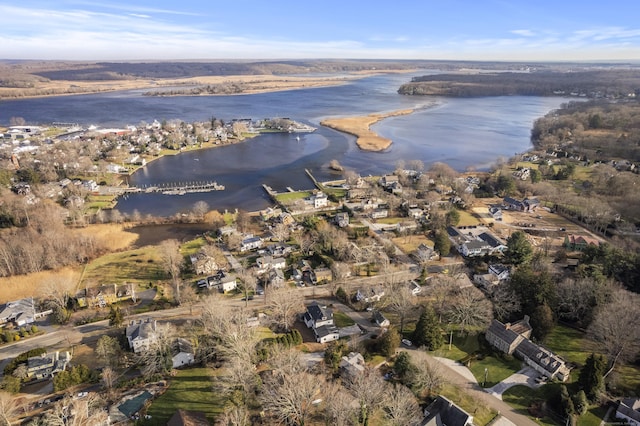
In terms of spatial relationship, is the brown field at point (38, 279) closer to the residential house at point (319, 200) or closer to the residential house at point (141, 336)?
the residential house at point (141, 336)

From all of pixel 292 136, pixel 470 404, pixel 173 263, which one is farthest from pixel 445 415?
pixel 292 136

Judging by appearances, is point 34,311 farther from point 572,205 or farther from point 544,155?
point 544,155

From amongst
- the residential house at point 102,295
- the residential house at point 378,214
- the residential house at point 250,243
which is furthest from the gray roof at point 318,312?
the residential house at point 378,214

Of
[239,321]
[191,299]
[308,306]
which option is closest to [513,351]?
[308,306]

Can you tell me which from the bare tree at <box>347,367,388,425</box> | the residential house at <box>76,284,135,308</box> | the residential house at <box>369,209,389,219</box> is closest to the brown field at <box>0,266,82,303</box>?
the residential house at <box>76,284,135,308</box>

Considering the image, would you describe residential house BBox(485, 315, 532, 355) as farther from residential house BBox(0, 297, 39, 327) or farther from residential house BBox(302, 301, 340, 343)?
residential house BBox(0, 297, 39, 327)

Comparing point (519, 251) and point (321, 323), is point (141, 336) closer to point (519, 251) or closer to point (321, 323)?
point (321, 323)
